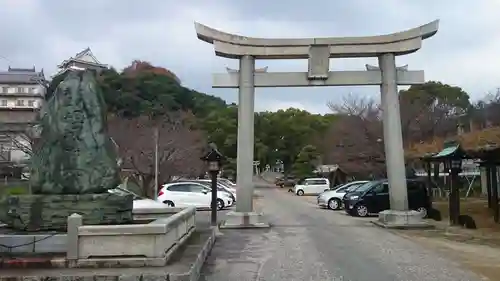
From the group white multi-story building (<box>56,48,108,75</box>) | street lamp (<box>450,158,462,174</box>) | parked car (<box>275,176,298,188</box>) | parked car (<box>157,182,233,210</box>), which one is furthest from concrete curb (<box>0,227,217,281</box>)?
parked car (<box>275,176,298,188</box>)

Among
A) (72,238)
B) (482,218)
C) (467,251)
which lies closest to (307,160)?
(482,218)

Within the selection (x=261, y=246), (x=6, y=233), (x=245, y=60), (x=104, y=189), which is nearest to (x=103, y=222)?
(x=104, y=189)

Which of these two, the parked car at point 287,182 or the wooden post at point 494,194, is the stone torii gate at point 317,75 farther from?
the parked car at point 287,182

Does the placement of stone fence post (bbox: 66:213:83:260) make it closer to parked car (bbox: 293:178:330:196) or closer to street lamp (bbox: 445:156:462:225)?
street lamp (bbox: 445:156:462:225)

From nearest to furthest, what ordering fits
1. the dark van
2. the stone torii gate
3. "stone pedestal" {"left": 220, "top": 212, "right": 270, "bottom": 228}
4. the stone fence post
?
the stone fence post, "stone pedestal" {"left": 220, "top": 212, "right": 270, "bottom": 228}, the stone torii gate, the dark van

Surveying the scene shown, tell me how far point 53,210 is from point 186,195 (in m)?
18.6

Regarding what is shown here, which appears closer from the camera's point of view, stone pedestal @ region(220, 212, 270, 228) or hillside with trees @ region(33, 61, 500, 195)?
stone pedestal @ region(220, 212, 270, 228)

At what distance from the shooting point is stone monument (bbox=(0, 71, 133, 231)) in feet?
29.4

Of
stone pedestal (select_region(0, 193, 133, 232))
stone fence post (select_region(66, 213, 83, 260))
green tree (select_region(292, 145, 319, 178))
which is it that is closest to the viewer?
stone fence post (select_region(66, 213, 83, 260))

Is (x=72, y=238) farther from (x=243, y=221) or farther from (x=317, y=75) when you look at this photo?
(x=317, y=75)

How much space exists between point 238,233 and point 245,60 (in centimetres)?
573

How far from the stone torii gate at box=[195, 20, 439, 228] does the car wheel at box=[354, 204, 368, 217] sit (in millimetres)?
4637

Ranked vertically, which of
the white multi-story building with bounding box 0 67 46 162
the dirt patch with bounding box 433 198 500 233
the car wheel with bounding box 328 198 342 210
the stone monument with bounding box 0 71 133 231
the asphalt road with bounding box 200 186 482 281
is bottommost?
the asphalt road with bounding box 200 186 482 281

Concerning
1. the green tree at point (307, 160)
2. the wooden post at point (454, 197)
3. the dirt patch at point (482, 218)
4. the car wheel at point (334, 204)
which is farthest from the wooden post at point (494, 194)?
the green tree at point (307, 160)
